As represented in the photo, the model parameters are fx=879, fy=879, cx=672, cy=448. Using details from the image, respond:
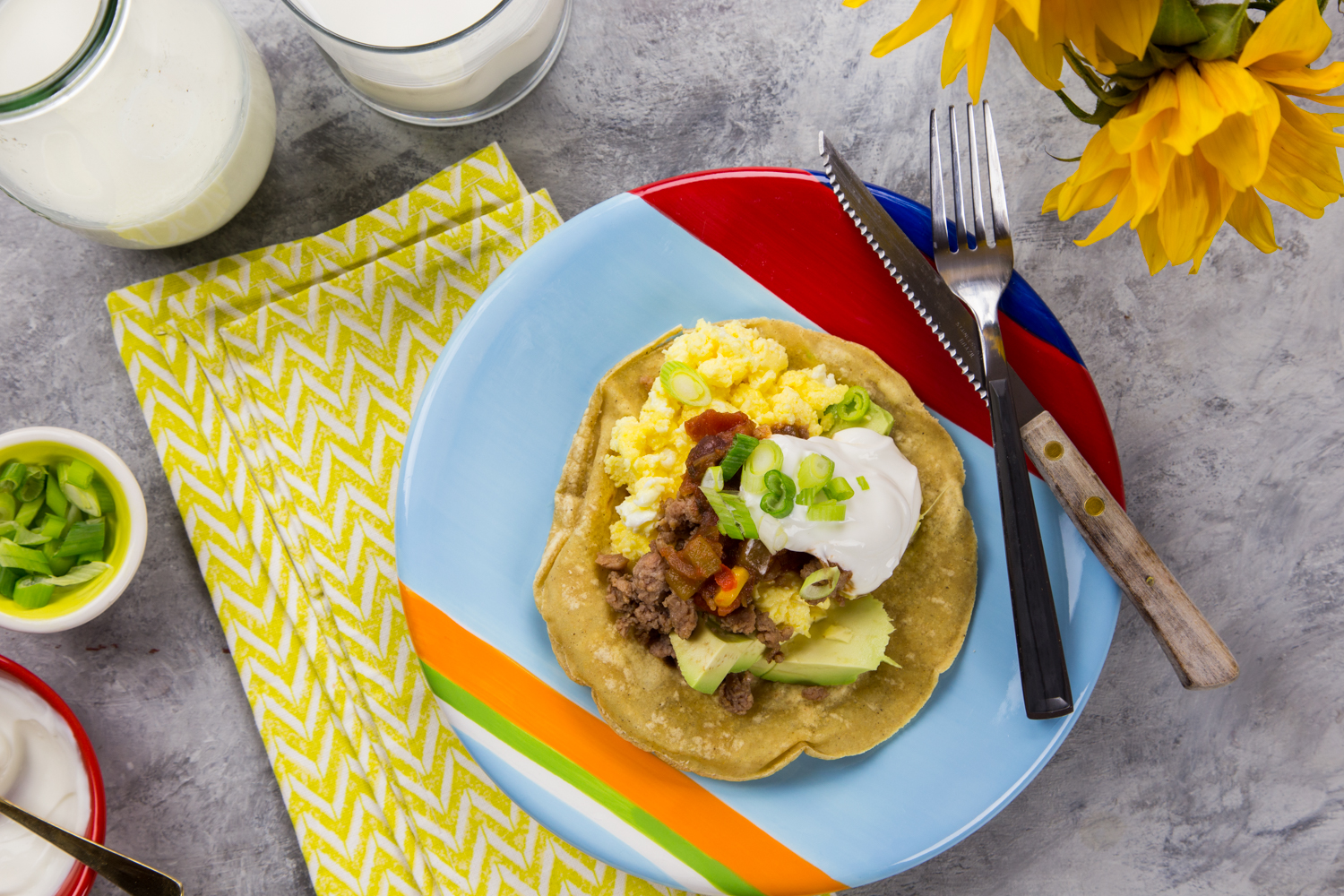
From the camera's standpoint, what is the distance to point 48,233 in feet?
9.63

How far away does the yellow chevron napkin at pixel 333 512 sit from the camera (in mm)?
2871

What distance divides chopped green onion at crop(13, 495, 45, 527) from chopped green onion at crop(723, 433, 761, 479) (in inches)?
83.7

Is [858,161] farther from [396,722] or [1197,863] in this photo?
[1197,863]

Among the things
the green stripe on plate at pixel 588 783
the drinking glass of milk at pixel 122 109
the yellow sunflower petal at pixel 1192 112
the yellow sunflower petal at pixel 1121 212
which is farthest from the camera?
the green stripe on plate at pixel 588 783

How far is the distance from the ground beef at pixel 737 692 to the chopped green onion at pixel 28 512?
7.08ft

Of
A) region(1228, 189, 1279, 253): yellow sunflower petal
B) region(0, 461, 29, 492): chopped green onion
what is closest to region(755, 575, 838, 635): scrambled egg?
region(1228, 189, 1279, 253): yellow sunflower petal

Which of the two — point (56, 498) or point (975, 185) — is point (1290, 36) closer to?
point (975, 185)

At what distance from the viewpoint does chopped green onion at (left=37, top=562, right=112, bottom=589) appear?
266cm

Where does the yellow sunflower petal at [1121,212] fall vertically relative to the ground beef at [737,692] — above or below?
above

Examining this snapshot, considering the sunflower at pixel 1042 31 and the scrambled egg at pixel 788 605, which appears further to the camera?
the scrambled egg at pixel 788 605

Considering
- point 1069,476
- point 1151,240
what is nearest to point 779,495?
point 1069,476

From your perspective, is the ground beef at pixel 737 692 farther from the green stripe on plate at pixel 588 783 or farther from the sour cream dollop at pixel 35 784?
the sour cream dollop at pixel 35 784

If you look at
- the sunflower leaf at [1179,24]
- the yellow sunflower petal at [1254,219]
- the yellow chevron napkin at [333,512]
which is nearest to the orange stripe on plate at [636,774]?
the yellow chevron napkin at [333,512]

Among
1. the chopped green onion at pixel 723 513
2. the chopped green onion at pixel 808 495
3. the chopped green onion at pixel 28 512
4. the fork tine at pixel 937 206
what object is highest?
the fork tine at pixel 937 206
